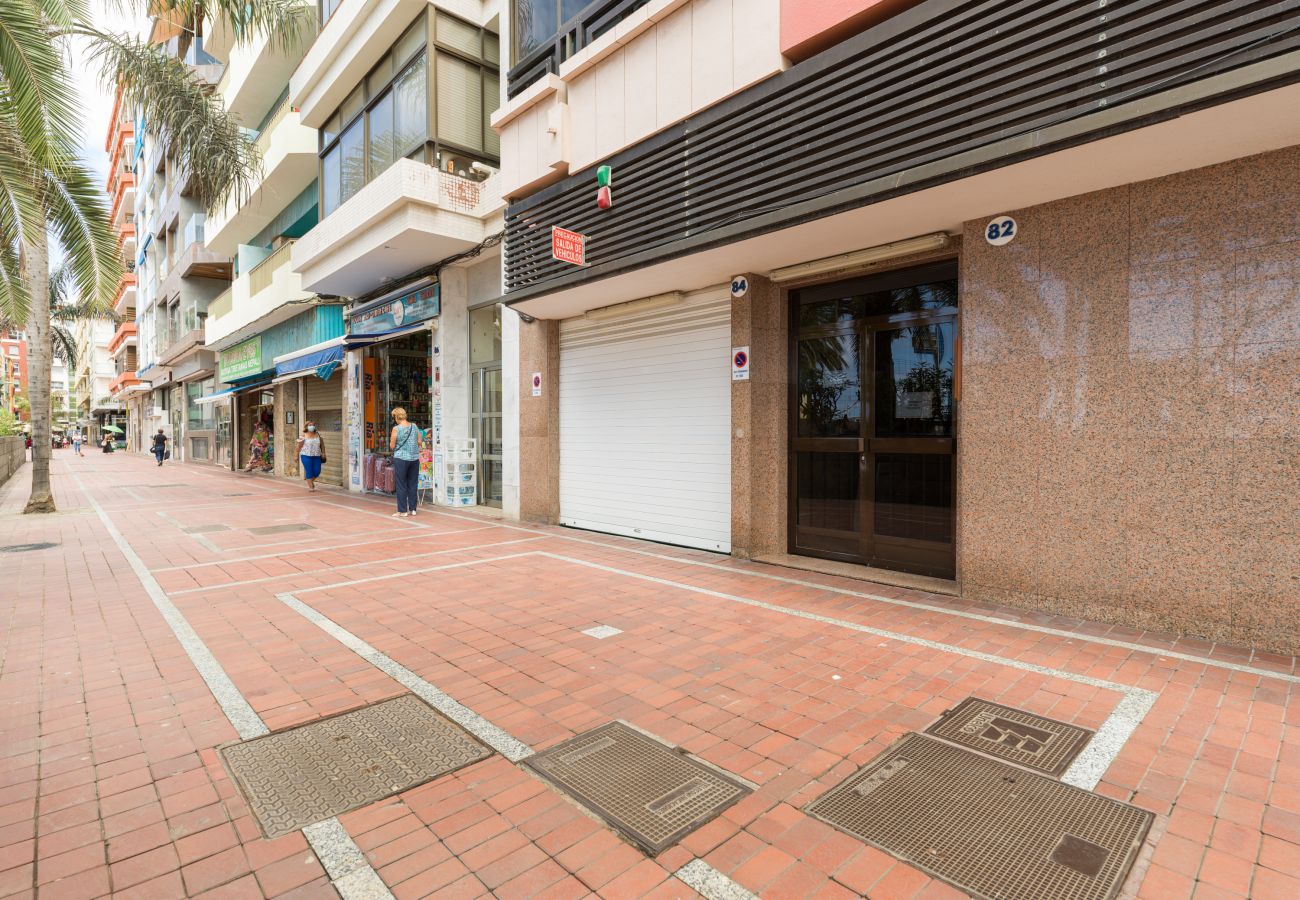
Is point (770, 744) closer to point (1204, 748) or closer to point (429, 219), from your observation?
point (1204, 748)

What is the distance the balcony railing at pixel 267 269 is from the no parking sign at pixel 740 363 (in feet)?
53.3

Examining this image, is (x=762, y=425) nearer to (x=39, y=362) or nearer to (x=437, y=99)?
(x=437, y=99)

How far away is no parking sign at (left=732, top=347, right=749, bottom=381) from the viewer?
303 inches

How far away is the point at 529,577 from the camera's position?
23.1ft

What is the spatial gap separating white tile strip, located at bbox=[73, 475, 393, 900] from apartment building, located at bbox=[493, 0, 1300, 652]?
5290 mm

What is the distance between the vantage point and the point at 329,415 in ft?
65.8

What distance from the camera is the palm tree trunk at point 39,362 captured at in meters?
12.0

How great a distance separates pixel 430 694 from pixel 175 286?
39789 millimetres

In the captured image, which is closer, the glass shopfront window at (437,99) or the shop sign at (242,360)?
the glass shopfront window at (437,99)

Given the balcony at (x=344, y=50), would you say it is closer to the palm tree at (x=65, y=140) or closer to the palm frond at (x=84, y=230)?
the palm tree at (x=65, y=140)

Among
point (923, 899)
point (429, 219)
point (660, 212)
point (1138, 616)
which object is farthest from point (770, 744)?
point (429, 219)

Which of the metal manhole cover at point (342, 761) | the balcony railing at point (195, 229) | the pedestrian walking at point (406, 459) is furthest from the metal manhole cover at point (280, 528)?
the balcony railing at point (195, 229)

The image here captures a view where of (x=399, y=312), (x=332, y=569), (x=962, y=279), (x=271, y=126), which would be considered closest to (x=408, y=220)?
(x=399, y=312)

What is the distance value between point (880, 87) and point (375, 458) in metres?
14.2
